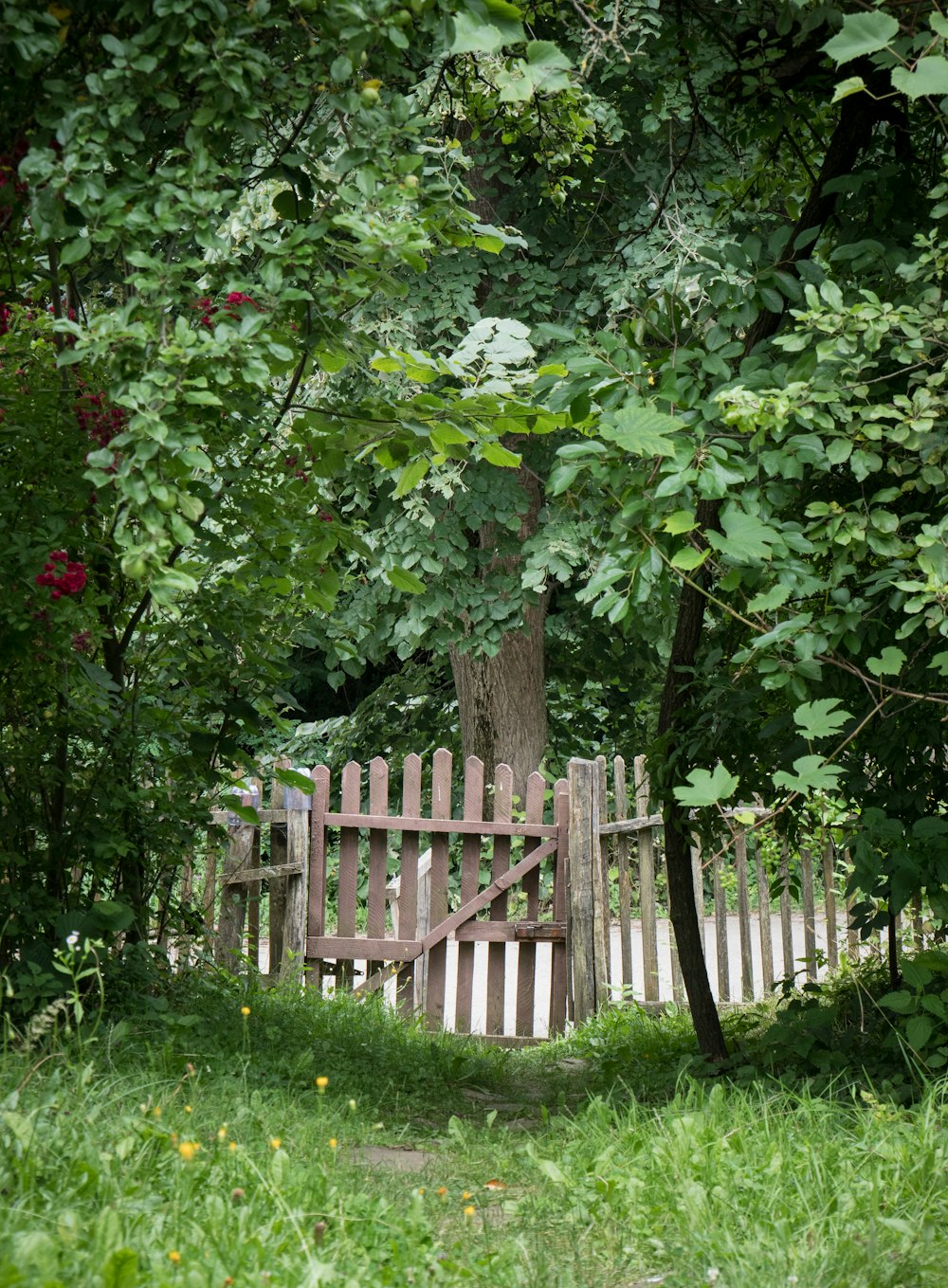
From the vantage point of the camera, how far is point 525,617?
934 cm

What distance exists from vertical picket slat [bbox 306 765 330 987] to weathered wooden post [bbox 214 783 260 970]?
480 mm

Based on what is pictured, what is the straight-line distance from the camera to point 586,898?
23.4 ft

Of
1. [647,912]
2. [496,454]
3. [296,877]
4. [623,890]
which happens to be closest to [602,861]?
[623,890]

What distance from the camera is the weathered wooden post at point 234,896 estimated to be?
6.14m

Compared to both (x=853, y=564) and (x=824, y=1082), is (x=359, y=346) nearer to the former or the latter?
(x=853, y=564)

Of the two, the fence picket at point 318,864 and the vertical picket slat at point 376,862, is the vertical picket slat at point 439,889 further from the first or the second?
the fence picket at point 318,864

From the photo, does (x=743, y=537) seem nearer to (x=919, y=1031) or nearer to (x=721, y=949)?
(x=919, y=1031)

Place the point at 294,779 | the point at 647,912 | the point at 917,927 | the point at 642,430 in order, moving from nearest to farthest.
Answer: the point at 642,430 → the point at 294,779 → the point at 917,927 → the point at 647,912

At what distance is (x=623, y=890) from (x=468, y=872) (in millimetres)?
949

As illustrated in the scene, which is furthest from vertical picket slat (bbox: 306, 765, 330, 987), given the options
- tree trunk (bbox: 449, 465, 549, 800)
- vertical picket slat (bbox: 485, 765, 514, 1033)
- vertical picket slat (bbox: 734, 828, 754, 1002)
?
vertical picket slat (bbox: 734, 828, 754, 1002)

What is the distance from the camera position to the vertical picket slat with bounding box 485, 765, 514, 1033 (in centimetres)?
730

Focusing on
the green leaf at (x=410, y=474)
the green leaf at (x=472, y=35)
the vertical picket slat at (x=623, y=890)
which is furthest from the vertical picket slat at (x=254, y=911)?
the green leaf at (x=472, y=35)

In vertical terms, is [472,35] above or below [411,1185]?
above

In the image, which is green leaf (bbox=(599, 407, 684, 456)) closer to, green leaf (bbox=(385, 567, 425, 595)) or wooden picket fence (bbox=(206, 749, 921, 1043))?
green leaf (bbox=(385, 567, 425, 595))
